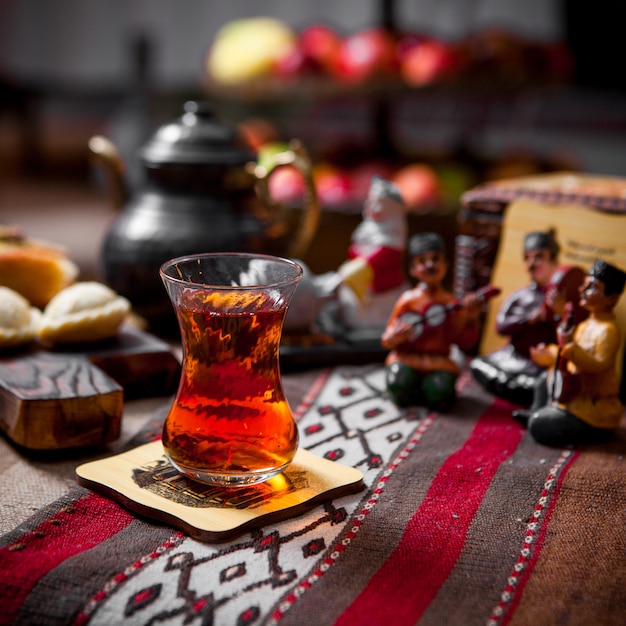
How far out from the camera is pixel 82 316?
0.94 meters

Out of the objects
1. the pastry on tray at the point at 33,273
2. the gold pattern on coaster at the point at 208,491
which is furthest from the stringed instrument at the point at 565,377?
the pastry on tray at the point at 33,273

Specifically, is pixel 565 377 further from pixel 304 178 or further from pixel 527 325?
pixel 304 178

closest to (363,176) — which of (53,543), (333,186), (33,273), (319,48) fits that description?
(333,186)

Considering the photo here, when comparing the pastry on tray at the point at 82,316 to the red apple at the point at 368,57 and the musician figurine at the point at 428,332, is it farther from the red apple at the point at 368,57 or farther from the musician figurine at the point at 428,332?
the red apple at the point at 368,57

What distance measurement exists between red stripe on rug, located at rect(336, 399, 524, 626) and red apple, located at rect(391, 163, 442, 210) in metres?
0.72

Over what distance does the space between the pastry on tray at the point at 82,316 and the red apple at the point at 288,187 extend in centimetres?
61

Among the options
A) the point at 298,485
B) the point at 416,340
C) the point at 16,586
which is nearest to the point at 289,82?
the point at 416,340

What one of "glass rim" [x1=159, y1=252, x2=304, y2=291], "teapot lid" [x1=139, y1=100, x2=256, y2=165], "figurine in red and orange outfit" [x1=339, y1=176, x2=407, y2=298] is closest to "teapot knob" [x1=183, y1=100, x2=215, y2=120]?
"teapot lid" [x1=139, y1=100, x2=256, y2=165]

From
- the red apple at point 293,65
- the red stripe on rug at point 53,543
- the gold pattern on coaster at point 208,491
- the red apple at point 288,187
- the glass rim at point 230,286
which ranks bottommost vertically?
the red stripe on rug at point 53,543

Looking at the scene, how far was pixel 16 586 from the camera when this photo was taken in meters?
0.59

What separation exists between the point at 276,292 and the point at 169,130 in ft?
1.89

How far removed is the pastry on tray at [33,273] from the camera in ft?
3.58

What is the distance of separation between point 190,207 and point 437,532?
2.12ft

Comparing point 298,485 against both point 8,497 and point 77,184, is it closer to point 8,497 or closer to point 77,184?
point 8,497
